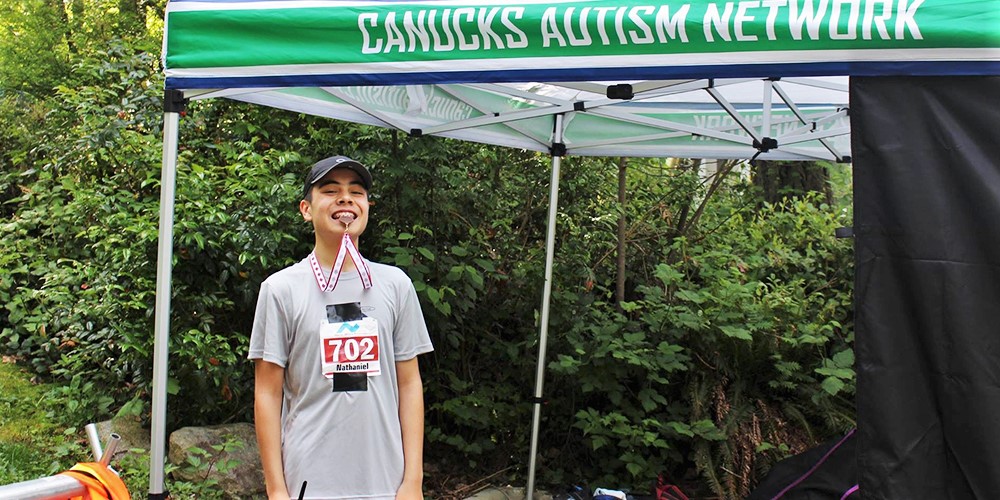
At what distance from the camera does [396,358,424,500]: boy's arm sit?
2.61m

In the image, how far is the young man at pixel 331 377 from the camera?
2.52 m

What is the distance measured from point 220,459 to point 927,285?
3914mm

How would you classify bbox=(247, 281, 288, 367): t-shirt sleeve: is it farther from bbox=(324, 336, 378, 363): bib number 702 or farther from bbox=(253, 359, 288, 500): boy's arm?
bbox=(324, 336, 378, 363): bib number 702

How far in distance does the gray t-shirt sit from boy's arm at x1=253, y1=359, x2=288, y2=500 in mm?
32

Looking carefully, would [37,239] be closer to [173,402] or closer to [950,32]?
[173,402]

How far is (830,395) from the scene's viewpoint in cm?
610

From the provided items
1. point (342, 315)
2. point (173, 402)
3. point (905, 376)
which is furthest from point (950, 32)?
point (173, 402)

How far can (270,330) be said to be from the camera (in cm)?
253

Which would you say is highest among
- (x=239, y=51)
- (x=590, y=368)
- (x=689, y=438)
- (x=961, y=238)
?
(x=239, y=51)

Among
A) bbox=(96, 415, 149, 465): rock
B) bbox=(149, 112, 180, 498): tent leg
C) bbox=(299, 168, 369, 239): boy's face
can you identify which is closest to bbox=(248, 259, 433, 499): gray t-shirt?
bbox=(299, 168, 369, 239): boy's face

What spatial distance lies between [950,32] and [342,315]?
1.71 meters

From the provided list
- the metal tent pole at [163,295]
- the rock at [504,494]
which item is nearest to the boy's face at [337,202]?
the metal tent pole at [163,295]

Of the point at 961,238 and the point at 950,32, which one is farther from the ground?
the point at 950,32

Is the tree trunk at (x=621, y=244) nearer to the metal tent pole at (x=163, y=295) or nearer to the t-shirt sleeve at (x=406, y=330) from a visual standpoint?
the metal tent pole at (x=163, y=295)
